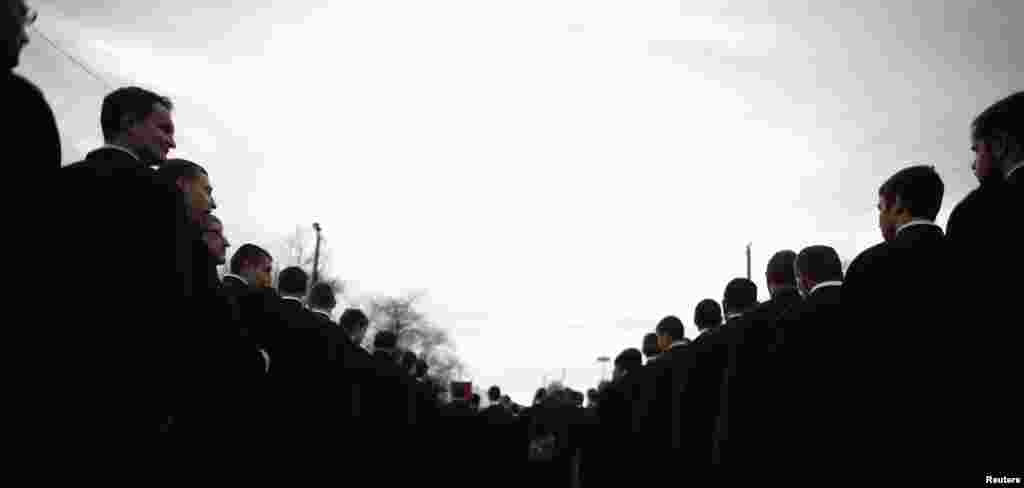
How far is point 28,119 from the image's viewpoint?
1.69 meters

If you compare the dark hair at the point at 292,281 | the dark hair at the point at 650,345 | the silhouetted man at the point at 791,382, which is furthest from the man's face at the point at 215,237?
the dark hair at the point at 650,345

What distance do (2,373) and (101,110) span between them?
1488 mm

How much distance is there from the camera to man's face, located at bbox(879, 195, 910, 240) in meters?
3.21

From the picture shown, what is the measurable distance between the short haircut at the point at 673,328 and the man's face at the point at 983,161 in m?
5.37

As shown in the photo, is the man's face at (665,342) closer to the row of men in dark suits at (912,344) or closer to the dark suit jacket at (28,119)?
the row of men in dark suits at (912,344)

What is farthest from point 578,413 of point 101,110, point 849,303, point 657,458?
point 101,110

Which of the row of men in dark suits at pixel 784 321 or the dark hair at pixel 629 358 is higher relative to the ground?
the dark hair at pixel 629 358

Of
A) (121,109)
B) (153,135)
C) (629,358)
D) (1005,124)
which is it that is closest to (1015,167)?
(1005,124)

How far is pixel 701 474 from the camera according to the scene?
5.80 meters

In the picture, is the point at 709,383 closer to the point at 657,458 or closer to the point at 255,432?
the point at 657,458

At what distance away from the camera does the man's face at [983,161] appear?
8.54 ft

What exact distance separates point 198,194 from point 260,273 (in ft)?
6.51

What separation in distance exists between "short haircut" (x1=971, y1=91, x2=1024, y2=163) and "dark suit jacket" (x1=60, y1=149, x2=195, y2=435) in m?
3.33

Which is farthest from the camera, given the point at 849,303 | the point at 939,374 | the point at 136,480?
the point at 849,303
